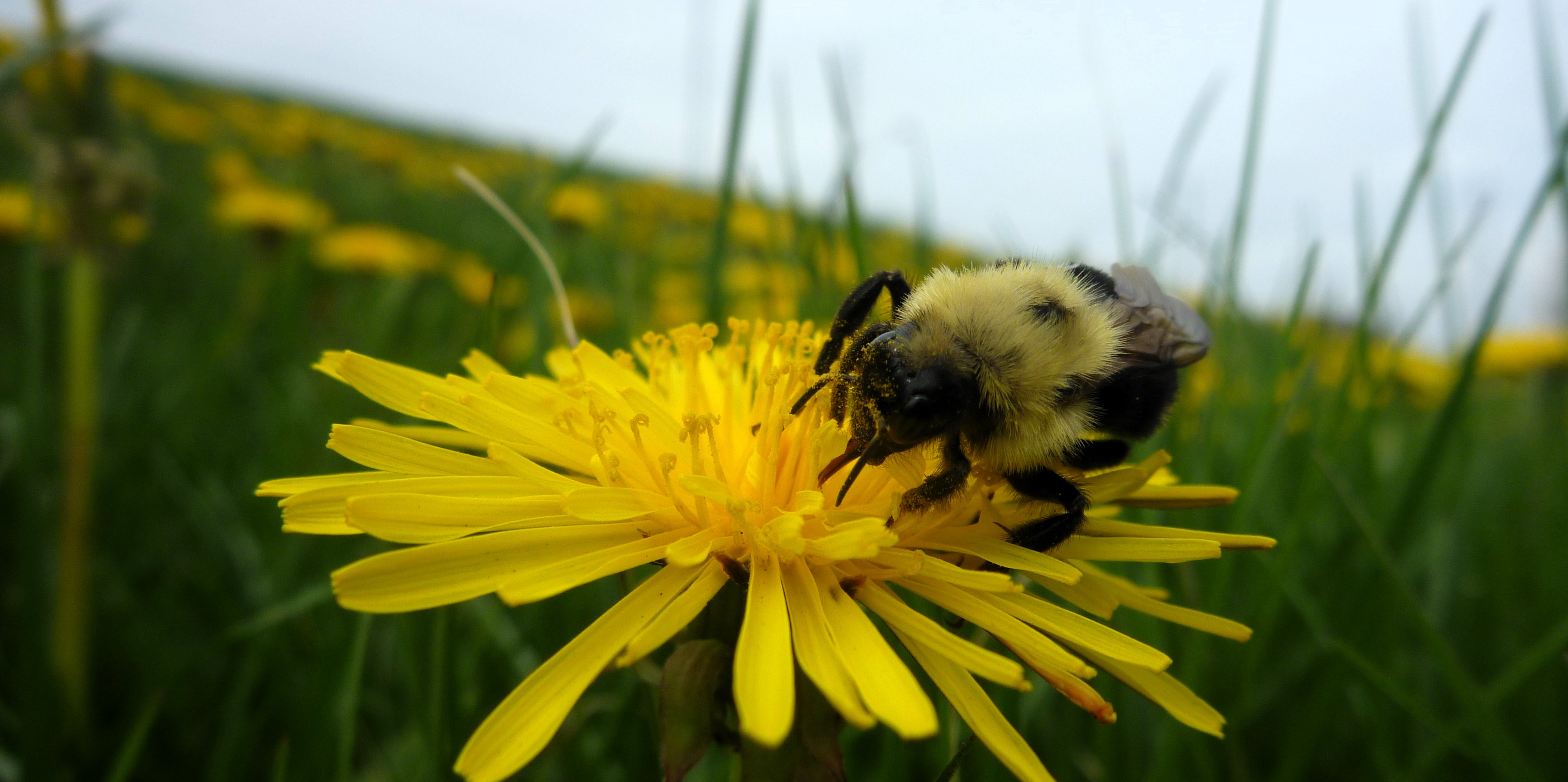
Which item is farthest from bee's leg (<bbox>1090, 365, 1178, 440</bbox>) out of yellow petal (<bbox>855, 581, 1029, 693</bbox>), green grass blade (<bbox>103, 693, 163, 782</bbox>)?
green grass blade (<bbox>103, 693, 163, 782</bbox>)

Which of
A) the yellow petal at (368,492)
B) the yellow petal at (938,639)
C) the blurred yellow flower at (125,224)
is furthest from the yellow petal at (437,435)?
the blurred yellow flower at (125,224)

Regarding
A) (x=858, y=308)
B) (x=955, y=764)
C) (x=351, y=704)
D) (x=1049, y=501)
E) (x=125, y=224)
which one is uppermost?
(x=858, y=308)

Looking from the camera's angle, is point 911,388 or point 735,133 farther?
point 735,133

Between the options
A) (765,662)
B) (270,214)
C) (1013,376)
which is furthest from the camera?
(270,214)

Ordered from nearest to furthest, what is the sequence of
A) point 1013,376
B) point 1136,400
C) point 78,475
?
point 1013,376 → point 1136,400 → point 78,475

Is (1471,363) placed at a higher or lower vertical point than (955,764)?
higher

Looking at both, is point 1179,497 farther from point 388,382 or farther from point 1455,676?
point 388,382

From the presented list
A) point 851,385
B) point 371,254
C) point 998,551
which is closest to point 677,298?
point 371,254

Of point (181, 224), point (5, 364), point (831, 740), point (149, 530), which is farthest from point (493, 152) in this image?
point (831, 740)

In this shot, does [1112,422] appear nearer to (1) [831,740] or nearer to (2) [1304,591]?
(1) [831,740]
